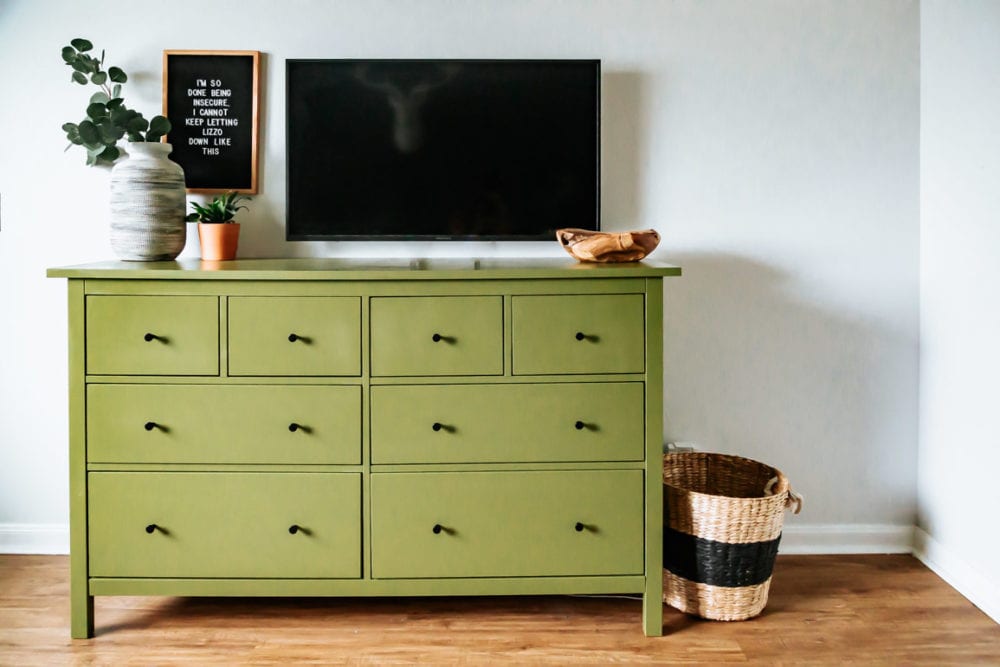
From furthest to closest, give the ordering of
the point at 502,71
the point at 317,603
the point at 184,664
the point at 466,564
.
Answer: the point at 502,71, the point at 317,603, the point at 466,564, the point at 184,664

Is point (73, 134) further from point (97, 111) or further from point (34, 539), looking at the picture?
point (34, 539)

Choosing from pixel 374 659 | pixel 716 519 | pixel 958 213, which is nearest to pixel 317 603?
pixel 374 659

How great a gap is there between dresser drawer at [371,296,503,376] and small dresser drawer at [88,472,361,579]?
0.34 meters

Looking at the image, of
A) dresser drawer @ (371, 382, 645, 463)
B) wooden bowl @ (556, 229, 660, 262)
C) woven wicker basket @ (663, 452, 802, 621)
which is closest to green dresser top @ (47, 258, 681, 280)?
wooden bowl @ (556, 229, 660, 262)

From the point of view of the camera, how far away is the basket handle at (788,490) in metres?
2.43

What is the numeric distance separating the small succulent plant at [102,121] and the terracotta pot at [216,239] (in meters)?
0.31

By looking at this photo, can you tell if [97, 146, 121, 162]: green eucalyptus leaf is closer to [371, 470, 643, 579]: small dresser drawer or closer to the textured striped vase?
the textured striped vase

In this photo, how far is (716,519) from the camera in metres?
2.33

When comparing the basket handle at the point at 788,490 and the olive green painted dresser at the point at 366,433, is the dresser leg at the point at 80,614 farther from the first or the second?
the basket handle at the point at 788,490

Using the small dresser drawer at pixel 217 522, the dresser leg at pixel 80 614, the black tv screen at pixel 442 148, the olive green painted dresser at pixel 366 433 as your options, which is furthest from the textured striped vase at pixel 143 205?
the dresser leg at pixel 80 614

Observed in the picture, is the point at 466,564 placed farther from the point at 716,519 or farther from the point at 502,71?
the point at 502,71

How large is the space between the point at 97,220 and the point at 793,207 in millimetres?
2244

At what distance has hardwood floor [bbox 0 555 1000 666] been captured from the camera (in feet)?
7.12

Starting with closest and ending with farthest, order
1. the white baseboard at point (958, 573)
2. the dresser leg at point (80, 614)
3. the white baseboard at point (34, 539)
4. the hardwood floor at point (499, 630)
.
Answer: the hardwood floor at point (499, 630), the dresser leg at point (80, 614), the white baseboard at point (958, 573), the white baseboard at point (34, 539)
